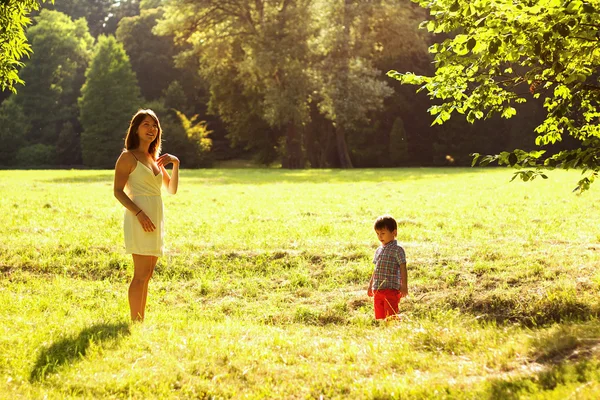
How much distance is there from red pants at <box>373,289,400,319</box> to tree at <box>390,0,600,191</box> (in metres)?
1.83

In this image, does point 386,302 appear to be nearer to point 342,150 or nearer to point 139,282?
point 139,282

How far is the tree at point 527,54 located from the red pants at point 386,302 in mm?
1833

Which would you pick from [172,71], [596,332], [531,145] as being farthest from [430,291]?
[172,71]

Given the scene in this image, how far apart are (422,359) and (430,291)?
159 inches

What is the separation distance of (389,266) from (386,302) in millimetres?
445

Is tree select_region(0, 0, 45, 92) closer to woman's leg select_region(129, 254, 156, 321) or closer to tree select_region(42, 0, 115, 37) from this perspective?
woman's leg select_region(129, 254, 156, 321)

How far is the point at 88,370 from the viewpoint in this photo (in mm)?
5586

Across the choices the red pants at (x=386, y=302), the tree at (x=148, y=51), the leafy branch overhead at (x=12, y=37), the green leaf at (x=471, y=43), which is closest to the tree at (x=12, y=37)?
the leafy branch overhead at (x=12, y=37)

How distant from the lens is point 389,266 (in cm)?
788

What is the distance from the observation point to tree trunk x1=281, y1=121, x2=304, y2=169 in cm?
5291

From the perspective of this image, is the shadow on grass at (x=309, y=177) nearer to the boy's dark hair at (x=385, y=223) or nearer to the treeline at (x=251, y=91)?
the treeline at (x=251, y=91)

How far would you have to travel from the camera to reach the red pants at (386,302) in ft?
26.2

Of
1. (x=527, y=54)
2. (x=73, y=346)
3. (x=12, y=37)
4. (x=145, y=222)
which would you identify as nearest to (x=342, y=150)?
(x=12, y=37)

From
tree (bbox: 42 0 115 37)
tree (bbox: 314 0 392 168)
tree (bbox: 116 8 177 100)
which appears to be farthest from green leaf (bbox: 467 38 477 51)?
tree (bbox: 42 0 115 37)
